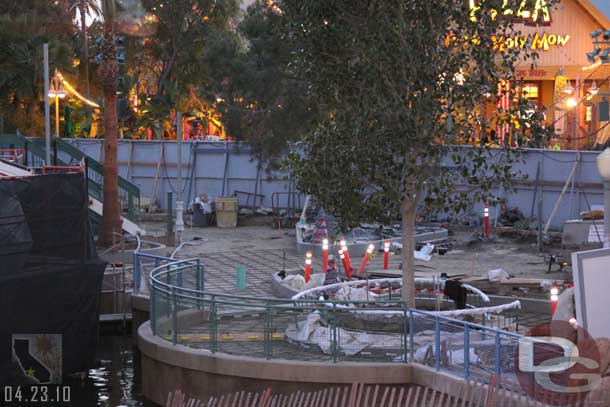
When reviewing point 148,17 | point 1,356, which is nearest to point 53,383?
point 1,356

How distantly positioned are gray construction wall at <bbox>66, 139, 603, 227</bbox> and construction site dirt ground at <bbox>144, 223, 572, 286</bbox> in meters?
2.16

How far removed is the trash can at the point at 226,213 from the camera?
36.5 metres

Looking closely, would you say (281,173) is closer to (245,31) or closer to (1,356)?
(245,31)

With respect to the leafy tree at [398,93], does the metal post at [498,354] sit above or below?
below

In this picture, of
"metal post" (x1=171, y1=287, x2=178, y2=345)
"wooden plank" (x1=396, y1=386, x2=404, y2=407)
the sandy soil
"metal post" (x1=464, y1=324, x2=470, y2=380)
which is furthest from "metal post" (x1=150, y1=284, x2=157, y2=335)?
the sandy soil

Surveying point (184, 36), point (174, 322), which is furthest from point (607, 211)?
point (184, 36)

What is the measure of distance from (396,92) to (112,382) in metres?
7.31

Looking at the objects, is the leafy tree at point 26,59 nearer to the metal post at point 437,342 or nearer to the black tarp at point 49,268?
the black tarp at point 49,268

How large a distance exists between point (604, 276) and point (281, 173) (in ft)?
80.2

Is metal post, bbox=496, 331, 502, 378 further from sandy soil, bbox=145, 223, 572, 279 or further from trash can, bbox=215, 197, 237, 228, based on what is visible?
trash can, bbox=215, 197, 237, 228

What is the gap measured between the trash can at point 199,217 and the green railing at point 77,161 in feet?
9.57

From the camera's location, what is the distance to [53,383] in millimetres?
17688

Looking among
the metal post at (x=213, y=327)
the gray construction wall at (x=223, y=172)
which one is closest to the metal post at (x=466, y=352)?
the metal post at (x=213, y=327)

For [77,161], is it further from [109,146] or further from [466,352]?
[466,352]
